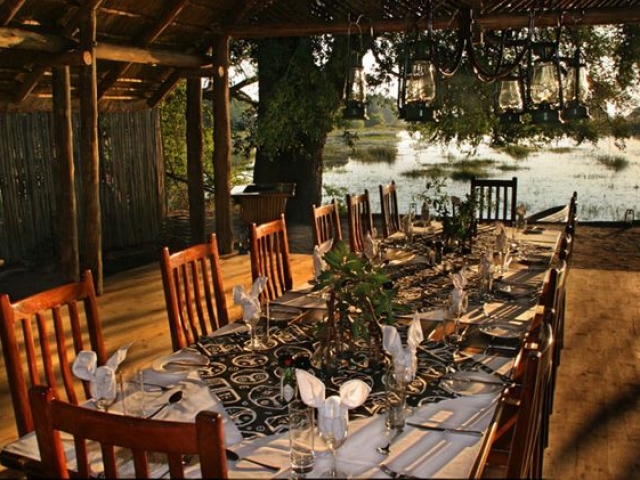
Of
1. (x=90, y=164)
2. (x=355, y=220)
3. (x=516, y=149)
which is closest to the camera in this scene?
(x=355, y=220)

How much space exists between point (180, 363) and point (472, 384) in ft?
3.36

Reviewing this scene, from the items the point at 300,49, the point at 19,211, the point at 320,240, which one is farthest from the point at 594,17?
the point at 19,211

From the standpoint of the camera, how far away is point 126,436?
4.49 ft

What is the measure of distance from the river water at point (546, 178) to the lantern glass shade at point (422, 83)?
9.11 metres

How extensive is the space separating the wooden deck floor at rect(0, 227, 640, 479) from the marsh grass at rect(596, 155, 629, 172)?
34.0 ft

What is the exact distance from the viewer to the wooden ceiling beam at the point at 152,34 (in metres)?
6.39

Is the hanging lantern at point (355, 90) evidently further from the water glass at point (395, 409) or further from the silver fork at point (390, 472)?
the silver fork at point (390, 472)

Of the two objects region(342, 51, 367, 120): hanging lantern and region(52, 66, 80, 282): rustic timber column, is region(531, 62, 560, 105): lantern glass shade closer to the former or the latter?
region(342, 51, 367, 120): hanging lantern

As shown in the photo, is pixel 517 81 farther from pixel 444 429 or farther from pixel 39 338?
pixel 39 338

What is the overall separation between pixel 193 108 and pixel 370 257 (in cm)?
452

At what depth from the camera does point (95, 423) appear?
139 centimetres

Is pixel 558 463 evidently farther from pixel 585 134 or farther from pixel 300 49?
pixel 585 134

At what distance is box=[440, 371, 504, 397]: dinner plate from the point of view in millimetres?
2219

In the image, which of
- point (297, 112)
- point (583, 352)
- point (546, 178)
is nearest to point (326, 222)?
point (583, 352)
